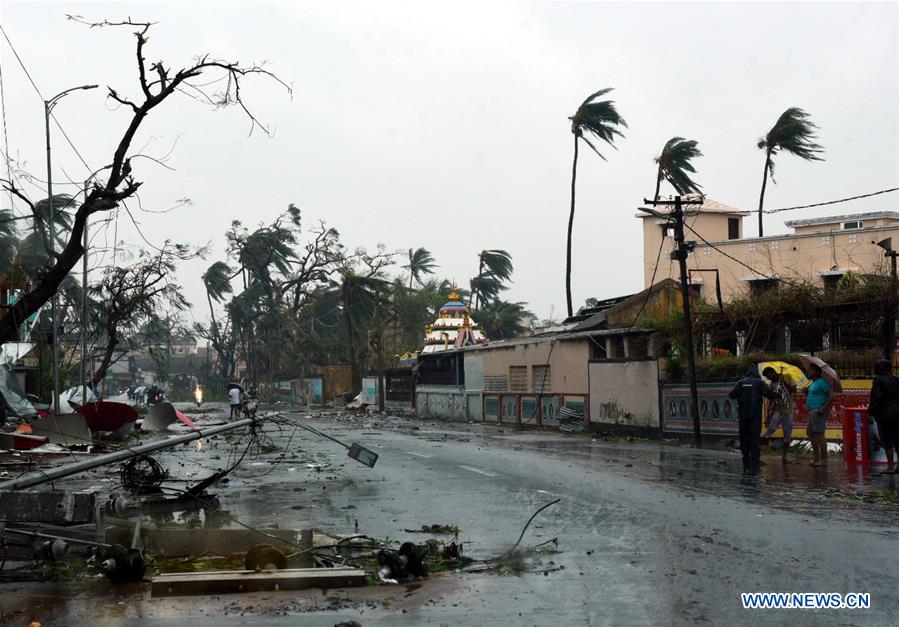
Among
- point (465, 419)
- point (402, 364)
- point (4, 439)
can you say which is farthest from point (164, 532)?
point (402, 364)

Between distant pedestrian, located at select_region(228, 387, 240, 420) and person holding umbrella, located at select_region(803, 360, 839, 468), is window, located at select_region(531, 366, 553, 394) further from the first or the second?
person holding umbrella, located at select_region(803, 360, 839, 468)

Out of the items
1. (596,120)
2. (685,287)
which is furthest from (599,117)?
(685,287)

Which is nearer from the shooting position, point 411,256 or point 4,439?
point 4,439

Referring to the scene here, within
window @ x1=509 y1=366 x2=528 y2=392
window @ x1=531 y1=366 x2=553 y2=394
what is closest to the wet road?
window @ x1=531 y1=366 x2=553 y2=394

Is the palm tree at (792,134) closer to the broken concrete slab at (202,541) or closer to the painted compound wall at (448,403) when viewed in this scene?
the painted compound wall at (448,403)

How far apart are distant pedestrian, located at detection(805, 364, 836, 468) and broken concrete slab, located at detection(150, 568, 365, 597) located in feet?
43.2

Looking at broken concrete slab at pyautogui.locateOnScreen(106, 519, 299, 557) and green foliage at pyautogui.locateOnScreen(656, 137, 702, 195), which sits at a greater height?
green foliage at pyautogui.locateOnScreen(656, 137, 702, 195)

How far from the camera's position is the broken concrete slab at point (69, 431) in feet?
80.4

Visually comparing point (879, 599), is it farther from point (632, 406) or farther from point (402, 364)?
point (402, 364)

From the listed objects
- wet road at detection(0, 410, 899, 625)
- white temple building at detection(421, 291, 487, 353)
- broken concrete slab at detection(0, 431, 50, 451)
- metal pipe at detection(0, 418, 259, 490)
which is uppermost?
white temple building at detection(421, 291, 487, 353)

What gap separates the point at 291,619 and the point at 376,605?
730mm

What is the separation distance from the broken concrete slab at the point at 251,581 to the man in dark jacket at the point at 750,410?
12.0 m

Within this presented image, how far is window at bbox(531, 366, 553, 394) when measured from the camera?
144 feet

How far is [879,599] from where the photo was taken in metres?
7.14
